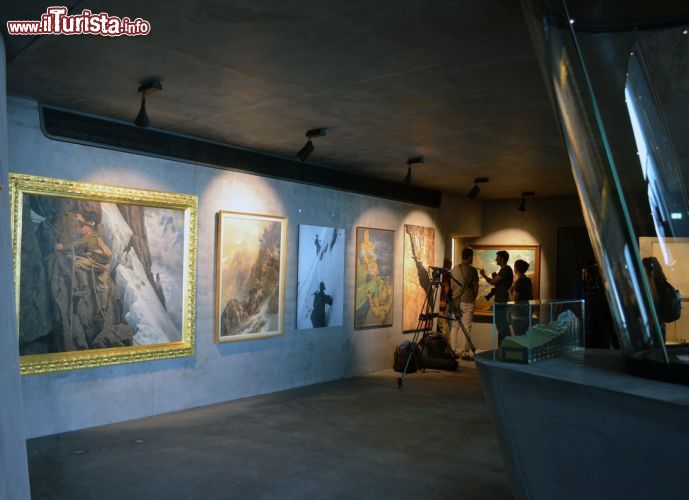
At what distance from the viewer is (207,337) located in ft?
21.8

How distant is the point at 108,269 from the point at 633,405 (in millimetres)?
4720

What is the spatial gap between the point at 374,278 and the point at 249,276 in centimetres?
262

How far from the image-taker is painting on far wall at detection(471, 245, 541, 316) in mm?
11297

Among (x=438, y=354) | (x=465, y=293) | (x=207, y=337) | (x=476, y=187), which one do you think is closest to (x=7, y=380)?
(x=207, y=337)

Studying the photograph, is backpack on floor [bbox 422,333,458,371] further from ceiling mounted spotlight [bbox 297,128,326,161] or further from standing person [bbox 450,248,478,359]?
ceiling mounted spotlight [bbox 297,128,326,161]

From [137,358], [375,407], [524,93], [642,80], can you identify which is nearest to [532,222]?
[375,407]

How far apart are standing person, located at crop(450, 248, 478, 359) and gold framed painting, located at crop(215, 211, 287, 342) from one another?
3.93 meters

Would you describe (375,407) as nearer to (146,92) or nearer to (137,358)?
(137,358)

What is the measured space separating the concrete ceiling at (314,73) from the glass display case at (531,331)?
1.60m

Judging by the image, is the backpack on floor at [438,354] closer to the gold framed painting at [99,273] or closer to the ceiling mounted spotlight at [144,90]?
the gold framed painting at [99,273]

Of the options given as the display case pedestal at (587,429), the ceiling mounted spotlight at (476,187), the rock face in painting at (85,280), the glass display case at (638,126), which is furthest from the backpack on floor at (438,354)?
the glass display case at (638,126)

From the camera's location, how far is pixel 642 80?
2861mm

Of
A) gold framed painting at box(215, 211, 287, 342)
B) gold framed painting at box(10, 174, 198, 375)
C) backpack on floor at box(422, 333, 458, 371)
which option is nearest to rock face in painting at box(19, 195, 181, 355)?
gold framed painting at box(10, 174, 198, 375)

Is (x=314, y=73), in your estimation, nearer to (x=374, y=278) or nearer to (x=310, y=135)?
(x=310, y=135)
